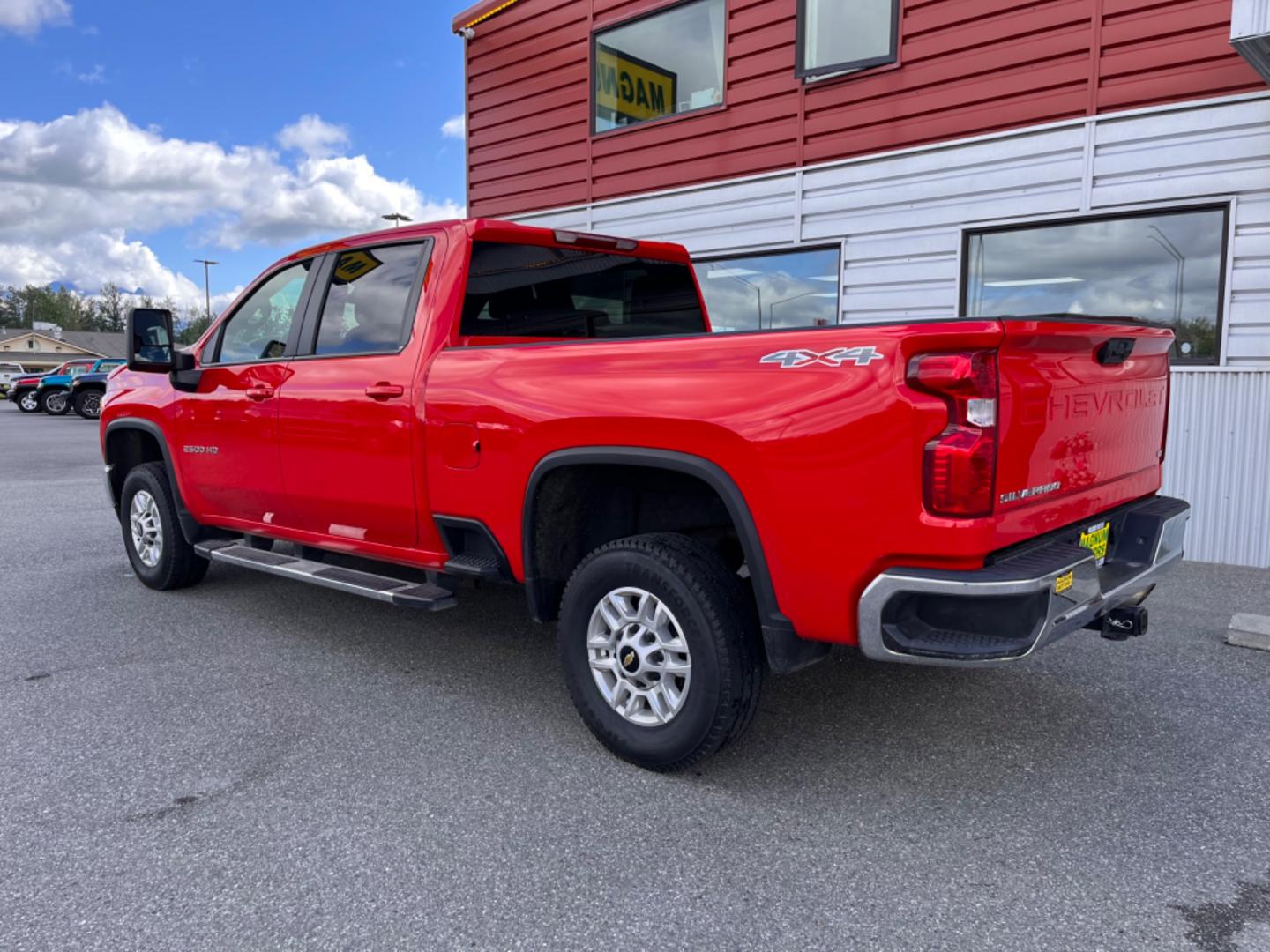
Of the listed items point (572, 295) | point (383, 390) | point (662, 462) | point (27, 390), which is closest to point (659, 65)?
point (572, 295)

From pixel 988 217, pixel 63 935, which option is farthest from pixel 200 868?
pixel 988 217

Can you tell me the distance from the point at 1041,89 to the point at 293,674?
625cm

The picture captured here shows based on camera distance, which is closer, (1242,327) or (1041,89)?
(1242,327)

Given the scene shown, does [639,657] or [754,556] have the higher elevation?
[754,556]

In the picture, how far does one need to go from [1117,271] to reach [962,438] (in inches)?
193

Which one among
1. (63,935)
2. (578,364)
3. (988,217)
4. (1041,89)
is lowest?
(63,935)

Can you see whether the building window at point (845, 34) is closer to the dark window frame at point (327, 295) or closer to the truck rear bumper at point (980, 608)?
the dark window frame at point (327, 295)

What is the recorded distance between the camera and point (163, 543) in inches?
213

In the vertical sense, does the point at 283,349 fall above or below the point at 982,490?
above

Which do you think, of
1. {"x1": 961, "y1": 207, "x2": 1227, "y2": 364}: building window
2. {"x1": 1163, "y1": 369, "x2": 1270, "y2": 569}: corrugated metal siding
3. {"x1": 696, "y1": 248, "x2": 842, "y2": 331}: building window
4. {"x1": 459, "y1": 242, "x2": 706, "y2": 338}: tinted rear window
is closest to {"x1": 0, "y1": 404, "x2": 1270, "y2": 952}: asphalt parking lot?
{"x1": 459, "y1": 242, "x2": 706, "y2": 338}: tinted rear window

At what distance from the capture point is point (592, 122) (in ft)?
30.3

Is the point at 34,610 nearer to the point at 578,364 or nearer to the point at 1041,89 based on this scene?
the point at 578,364

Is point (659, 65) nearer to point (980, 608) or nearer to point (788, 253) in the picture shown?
point (788, 253)

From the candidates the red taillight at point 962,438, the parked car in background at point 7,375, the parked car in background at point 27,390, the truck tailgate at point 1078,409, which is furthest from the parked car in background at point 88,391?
the red taillight at point 962,438
